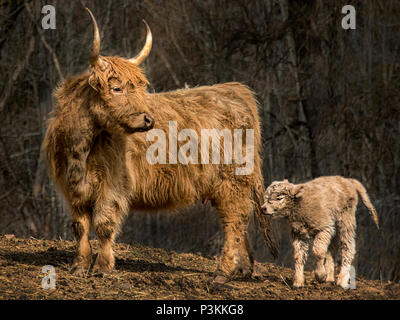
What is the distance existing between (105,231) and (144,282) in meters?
0.71

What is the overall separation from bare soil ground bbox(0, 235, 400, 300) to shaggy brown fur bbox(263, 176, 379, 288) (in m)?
0.25

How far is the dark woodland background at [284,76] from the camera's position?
14.5 m

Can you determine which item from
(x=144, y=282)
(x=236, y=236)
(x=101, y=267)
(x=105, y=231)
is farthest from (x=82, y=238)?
(x=236, y=236)

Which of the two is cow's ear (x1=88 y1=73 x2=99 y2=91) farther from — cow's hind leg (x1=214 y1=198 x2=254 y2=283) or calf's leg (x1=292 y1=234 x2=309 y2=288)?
calf's leg (x1=292 y1=234 x2=309 y2=288)

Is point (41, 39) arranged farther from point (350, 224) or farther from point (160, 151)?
point (350, 224)

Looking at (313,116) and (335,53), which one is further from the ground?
(335,53)

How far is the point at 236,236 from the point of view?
8.22 m

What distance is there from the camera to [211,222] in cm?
1520

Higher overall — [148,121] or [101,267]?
[148,121]

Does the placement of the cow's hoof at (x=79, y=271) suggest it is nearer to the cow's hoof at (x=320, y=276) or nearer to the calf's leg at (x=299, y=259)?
the calf's leg at (x=299, y=259)

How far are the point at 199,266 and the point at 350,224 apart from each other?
6.99ft

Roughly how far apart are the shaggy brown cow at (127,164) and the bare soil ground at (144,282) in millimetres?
334

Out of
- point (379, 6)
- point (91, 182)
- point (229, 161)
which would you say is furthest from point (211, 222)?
point (91, 182)

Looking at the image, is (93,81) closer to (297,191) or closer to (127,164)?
(127,164)
